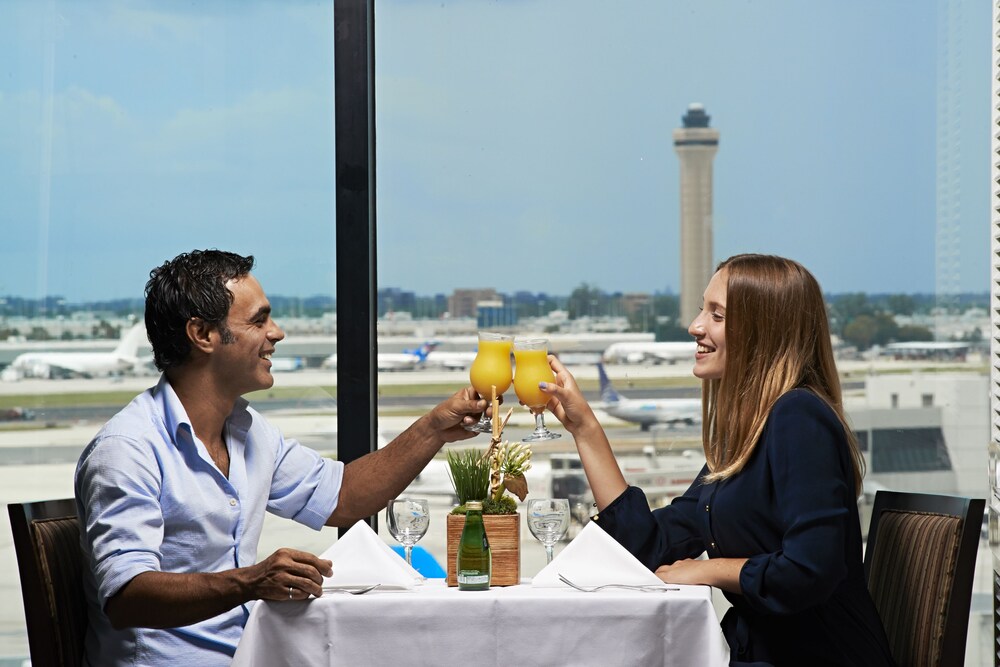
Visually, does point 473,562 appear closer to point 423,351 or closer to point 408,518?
point 408,518

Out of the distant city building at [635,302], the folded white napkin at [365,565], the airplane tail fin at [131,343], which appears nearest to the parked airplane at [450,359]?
the distant city building at [635,302]

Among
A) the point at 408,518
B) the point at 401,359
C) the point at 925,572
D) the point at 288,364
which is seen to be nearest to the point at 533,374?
the point at 408,518

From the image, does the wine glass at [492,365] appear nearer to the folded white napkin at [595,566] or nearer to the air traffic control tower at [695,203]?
the folded white napkin at [595,566]

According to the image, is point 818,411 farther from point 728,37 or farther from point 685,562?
point 728,37

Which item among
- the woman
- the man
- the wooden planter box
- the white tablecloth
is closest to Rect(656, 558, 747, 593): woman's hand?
the woman

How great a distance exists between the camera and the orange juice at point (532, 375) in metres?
2.21

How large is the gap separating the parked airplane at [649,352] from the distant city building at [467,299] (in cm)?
42

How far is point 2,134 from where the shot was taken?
3.50 meters

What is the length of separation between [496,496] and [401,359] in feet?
4.89

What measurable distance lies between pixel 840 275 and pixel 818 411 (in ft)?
5.81

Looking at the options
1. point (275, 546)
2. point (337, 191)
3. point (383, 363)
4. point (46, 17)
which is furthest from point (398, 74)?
point (275, 546)

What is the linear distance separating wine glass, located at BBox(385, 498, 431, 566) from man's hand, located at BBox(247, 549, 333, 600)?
37 centimetres

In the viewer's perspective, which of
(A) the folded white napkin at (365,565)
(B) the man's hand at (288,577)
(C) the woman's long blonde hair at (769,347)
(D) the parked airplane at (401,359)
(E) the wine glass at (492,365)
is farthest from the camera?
(D) the parked airplane at (401,359)

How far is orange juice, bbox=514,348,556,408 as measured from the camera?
7.23ft
